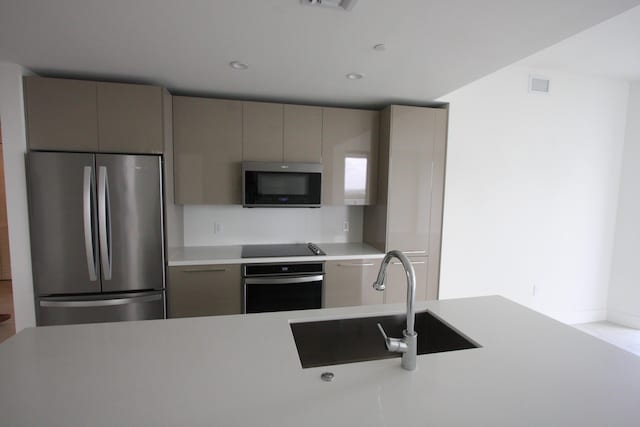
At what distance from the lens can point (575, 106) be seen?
3.43 metres

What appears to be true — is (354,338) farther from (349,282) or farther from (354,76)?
(354,76)

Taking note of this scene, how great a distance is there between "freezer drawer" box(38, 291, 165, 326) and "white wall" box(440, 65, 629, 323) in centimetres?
288

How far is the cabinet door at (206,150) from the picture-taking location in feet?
8.93

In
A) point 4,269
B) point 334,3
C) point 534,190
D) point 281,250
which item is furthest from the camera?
point 4,269

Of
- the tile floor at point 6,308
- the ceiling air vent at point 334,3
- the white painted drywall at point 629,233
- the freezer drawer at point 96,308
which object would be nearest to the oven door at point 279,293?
the freezer drawer at point 96,308

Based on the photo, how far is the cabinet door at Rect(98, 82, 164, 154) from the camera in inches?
93.6

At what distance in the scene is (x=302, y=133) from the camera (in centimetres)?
295

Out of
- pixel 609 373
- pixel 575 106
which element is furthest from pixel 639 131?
pixel 609 373

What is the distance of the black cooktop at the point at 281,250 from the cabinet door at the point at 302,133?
887 mm

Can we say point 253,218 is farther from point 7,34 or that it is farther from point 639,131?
point 639,131

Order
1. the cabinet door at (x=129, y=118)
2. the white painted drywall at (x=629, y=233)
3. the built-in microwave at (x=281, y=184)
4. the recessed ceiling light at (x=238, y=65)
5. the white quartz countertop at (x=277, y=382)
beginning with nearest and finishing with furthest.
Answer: the white quartz countertop at (x=277, y=382), the recessed ceiling light at (x=238, y=65), the cabinet door at (x=129, y=118), the built-in microwave at (x=281, y=184), the white painted drywall at (x=629, y=233)

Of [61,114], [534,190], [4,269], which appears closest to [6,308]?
[4,269]

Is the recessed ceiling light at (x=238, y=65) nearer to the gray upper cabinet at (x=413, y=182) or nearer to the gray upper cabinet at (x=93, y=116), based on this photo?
the gray upper cabinet at (x=93, y=116)

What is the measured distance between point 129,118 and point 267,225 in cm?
156
